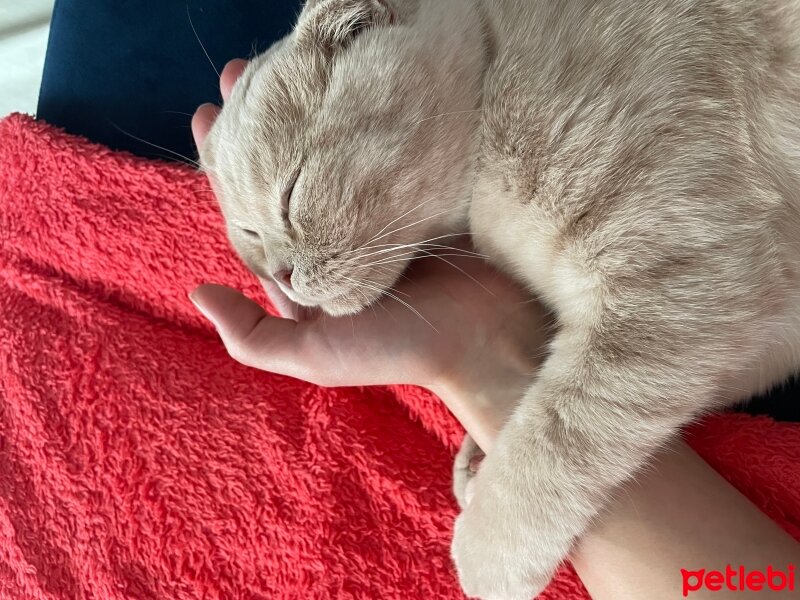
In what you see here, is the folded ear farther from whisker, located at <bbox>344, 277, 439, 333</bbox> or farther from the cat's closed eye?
whisker, located at <bbox>344, 277, 439, 333</bbox>

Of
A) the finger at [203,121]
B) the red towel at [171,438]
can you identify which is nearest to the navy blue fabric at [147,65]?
the red towel at [171,438]

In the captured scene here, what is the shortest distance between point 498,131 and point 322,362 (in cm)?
47

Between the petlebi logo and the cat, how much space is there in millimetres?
163

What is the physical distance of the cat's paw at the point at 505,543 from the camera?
85 centimetres

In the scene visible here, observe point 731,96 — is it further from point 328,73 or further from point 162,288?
point 162,288

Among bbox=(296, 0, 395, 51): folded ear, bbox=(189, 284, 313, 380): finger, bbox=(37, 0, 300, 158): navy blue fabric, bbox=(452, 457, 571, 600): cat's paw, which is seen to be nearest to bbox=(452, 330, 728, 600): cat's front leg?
bbox=(452, 457, 571, 600): cat's paw

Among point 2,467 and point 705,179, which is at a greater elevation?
point 705,179

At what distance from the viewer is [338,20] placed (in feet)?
3.02

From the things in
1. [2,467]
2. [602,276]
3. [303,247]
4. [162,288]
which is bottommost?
[2,467]

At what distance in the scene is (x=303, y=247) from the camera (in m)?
0.92

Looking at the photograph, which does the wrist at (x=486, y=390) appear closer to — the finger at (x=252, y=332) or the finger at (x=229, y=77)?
the finger at (x=252, y=332)

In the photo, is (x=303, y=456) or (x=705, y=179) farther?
(x=303, y=456)

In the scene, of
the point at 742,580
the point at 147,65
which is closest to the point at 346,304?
the point at 742,580

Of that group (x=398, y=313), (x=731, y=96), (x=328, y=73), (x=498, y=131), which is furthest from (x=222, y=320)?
(x=731, y=96)
